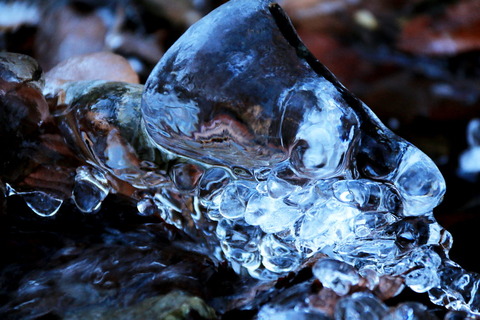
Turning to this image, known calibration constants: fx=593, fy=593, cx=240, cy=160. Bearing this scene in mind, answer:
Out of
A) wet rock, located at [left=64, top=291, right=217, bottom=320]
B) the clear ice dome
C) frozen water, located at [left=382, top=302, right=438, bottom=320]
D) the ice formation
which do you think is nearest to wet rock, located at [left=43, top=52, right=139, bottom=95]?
the ice formation

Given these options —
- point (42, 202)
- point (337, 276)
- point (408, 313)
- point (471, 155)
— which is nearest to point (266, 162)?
point (337, 276)

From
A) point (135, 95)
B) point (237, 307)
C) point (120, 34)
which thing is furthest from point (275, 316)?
point (120, 34)

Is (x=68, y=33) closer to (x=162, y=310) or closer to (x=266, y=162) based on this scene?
(x=266, y=162)


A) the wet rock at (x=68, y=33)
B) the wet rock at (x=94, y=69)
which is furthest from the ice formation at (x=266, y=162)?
the wet rock at (x=68, y=33)

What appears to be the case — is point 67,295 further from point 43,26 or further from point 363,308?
point 43,26

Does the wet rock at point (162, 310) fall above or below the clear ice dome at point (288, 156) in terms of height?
below

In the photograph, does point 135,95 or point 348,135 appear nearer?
point 348,135

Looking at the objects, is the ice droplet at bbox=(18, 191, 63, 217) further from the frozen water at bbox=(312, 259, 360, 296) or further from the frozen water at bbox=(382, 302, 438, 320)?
the frozen water at bbox=(382, 302, 438, 320)

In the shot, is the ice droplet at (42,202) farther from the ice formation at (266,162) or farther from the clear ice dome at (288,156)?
the clear ice dome at (288,156)
